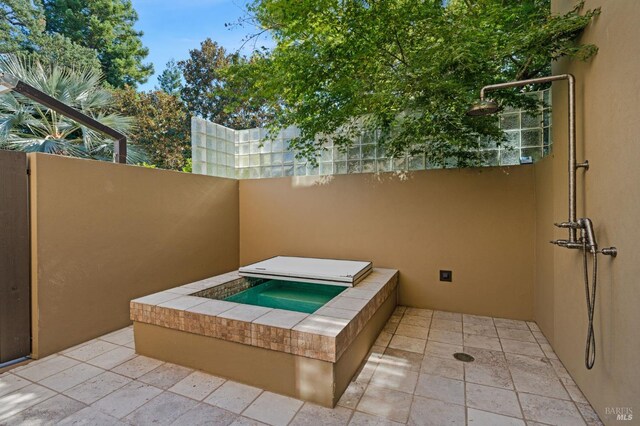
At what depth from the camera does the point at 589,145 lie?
76.4 inches

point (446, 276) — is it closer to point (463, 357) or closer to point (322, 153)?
point (463, 357)

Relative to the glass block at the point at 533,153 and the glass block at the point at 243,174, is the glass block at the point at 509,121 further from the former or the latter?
the glass block at the point at 243,174

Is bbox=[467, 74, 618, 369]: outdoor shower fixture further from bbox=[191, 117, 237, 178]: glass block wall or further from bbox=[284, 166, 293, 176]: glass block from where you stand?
bbox=[191, 117, 237, 178]: glass block wall

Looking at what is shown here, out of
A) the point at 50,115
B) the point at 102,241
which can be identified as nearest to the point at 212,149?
the point at 102,241

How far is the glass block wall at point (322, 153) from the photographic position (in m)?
3.41

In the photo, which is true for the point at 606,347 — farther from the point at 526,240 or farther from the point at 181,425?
the point at 181,425

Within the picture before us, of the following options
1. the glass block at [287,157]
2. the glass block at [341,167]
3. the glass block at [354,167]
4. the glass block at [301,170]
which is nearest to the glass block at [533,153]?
the glass block at [354,167]

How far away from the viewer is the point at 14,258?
247cm

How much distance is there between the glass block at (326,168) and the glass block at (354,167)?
0.28 m

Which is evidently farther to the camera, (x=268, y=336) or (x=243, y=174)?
(x=243, y=174)

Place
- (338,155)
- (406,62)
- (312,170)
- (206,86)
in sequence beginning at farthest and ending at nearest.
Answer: (206,86)
(312,170)
(338,155)
(406,62)

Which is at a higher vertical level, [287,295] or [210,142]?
[210,142]

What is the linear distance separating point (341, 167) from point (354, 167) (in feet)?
0.67

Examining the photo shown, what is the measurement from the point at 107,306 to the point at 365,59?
3.75m
